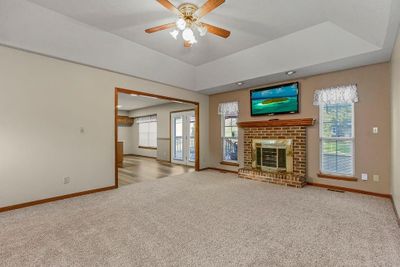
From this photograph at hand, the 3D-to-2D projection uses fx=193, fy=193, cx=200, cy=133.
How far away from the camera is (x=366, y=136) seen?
146 inches

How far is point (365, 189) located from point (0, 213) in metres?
6.12

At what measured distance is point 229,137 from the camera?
5.95 m

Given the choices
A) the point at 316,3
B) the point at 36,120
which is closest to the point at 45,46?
the point at 36,120

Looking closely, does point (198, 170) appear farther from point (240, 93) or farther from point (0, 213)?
point (0, 213)

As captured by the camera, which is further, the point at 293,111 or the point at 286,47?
the point at 293,111

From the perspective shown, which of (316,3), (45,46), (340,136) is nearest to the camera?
(316,3)

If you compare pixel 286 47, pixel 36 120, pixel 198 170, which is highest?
pixel 286 47

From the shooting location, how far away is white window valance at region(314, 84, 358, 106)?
12.4 feet

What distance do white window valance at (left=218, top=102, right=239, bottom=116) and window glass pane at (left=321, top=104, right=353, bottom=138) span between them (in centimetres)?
219

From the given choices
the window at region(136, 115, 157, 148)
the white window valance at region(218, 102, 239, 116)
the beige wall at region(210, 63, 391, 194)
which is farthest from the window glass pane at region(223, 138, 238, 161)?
the window at region(136, 115, 157, 148)

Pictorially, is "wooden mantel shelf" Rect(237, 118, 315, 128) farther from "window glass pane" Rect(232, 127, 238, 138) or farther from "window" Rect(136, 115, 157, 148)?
"window" Rect(136, 115, 157, 148)

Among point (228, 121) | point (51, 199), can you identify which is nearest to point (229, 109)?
point (228, 121)

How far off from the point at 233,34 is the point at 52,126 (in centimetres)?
368

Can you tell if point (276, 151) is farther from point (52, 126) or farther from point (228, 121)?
point (52, 126)
